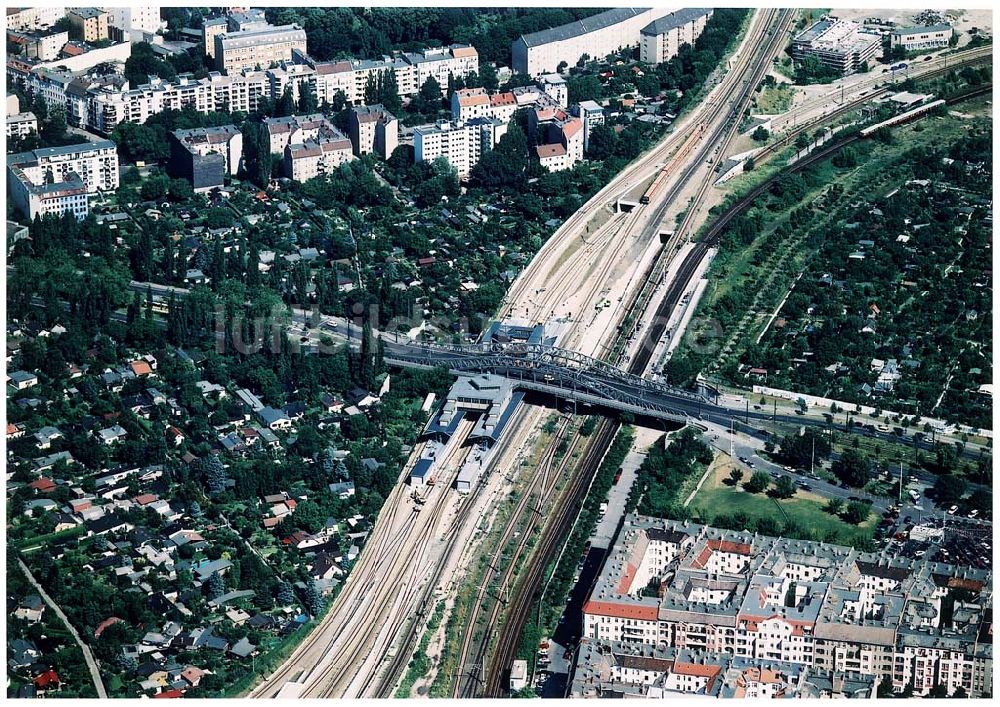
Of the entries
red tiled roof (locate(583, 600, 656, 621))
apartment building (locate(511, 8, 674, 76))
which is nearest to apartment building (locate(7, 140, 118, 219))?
apartment building (locate(511, 8, 674, 76))

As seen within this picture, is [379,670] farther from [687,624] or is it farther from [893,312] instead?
[893,312]

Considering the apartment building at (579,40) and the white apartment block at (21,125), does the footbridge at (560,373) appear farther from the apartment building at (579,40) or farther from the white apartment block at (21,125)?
the apartment building at (579,40)

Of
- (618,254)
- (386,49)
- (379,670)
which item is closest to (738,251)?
(618,254)

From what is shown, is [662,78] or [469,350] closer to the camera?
[469,350]

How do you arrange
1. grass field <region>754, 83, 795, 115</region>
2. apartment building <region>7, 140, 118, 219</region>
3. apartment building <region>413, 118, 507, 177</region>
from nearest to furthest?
apartment building <region>7, 140, 118, 219</region> < apartment building <region>413, 118, 507, 177</region> < grass field <region>754, 83, 795, 115</region>

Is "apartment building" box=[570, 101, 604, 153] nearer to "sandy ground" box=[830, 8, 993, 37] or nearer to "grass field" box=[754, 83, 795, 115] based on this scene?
"grass field" box=[754, 83, 795, 115]

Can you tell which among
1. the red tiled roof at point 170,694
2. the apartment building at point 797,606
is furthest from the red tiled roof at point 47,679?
the apartment building at point 797,606

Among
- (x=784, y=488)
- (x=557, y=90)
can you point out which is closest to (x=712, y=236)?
(x=557, y=90)
